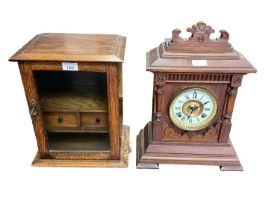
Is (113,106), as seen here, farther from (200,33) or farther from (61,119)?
(200,33)

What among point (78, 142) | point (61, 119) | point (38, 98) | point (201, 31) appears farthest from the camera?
point (78, 142)

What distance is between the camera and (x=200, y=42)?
1278 millimetres

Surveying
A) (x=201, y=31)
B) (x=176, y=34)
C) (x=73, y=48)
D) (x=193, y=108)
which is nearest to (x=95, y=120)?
(x=73, y=48)

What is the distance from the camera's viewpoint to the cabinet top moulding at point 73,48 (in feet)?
3.97

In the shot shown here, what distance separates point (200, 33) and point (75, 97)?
861 millimetres

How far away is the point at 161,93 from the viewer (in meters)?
1.36

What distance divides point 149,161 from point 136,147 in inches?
7.4

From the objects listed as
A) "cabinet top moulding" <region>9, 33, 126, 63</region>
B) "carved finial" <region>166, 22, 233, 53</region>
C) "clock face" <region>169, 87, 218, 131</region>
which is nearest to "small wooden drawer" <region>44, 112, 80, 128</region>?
"cabinet top moulding" <region>9, 33, 126, 63</region>

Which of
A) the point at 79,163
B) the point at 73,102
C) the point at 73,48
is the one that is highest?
the point at 73,48

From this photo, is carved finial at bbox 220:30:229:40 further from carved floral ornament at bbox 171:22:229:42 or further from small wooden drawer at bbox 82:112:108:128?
small wooden drawer at bbox 82:112:108:128

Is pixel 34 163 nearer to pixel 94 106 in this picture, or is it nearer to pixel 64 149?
pixel 64 149

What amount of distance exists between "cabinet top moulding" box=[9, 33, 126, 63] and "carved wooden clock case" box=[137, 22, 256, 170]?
0.21m

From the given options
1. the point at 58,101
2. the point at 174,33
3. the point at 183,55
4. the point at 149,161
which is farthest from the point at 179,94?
the point at 58,101

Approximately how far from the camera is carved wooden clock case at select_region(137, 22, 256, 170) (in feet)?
4.17
